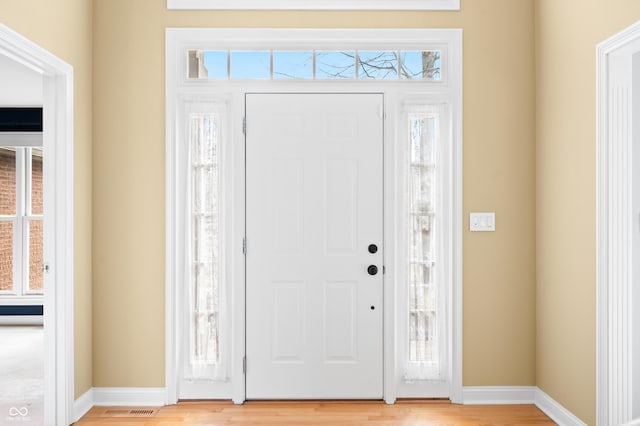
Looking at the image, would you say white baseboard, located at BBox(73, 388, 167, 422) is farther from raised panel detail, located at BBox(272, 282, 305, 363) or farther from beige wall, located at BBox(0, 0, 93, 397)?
raised panel detail, located at BBox(272, 282, 305, 363)

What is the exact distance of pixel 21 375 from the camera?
398 cm

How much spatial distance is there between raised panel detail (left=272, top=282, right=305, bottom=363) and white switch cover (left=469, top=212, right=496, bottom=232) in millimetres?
1208

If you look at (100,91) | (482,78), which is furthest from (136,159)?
(482,78)

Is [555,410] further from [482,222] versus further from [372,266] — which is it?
[372,266]

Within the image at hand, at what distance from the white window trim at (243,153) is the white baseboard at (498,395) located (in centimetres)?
7

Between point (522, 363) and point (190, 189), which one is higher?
point (190, 189)

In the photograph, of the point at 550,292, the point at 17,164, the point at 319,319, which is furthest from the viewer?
the point at 17,164

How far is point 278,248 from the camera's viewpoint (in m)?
3.31

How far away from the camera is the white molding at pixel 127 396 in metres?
3.26

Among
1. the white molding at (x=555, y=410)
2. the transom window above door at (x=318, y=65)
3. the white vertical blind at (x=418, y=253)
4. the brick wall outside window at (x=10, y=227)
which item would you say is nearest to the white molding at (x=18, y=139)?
the brick wall outside window at (x=10, y=227)

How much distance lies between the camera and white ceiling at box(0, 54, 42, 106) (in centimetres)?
429

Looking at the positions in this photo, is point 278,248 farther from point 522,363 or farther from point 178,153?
point 522,363

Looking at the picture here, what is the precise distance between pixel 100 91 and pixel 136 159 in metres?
0.51

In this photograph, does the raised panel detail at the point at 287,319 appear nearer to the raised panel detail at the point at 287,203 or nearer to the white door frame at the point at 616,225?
the raised panel detail at the point at 287,203
